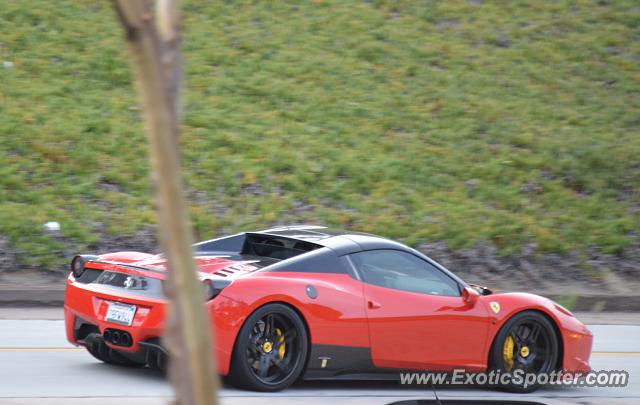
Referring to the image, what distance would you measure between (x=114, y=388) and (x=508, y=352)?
3.15m

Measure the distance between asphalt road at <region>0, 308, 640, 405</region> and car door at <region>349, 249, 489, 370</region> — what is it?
12.2 inches

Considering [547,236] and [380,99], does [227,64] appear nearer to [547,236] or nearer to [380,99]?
[380,99]

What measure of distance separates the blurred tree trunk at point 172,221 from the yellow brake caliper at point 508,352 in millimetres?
5534

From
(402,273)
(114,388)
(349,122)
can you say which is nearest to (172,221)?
(114,388)

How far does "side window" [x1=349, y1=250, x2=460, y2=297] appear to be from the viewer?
7.44 meters

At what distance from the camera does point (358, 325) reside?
713 cm

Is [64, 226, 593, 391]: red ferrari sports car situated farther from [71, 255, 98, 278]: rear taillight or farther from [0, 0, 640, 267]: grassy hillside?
[0, 0, 640, 267]: grassy hillside

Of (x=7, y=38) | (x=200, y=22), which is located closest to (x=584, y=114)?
(x=200, y=22)

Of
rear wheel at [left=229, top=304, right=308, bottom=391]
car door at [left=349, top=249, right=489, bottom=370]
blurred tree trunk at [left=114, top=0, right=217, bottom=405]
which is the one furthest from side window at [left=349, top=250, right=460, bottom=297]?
blurred tree trunk at [left=114, top=0, right=217, bottom=405]

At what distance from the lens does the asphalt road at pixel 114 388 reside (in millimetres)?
6727

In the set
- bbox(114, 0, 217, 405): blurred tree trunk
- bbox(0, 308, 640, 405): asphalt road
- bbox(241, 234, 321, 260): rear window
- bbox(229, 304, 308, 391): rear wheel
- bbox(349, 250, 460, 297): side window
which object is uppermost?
bbox(114, 0, 217, 405): blurred tree trunk

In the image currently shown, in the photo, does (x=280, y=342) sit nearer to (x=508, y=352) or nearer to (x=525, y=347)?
(x=508, y=352)

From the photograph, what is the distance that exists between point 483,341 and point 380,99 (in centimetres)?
1161

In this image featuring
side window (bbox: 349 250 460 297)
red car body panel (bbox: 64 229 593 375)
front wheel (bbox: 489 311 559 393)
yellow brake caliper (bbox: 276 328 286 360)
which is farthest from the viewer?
front wheel (bbox: 489 311 559 393)
